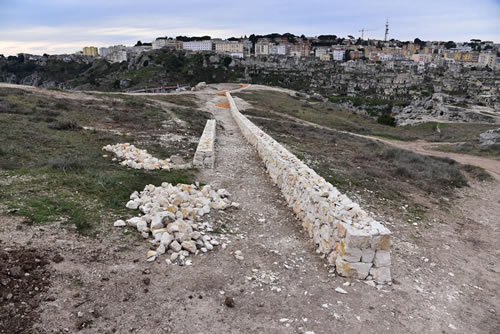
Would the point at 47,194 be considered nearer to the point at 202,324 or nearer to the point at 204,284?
the point at 204,284

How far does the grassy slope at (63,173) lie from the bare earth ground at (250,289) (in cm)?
82

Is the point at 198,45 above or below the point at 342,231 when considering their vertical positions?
above

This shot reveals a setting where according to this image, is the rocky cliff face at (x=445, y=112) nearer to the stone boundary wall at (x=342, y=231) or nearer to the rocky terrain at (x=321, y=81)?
the rocky terrain at (x=321, y=81)

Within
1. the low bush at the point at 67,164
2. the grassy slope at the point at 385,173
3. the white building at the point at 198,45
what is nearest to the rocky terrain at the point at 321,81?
the grassy slope at the point at 385,173

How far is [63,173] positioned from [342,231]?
24.5ft

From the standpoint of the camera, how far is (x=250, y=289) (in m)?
5.65

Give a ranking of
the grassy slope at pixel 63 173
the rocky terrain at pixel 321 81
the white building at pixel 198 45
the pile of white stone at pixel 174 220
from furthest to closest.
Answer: the white building at pixel 198 45 → the rocky terrain at pixel 321 81 → the grassy slope at pixel 63 173 → the pile of white stone at pixel 174 220

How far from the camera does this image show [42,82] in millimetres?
131000

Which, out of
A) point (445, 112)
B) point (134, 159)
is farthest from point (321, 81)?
point (134, 159)

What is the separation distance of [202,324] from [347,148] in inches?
744

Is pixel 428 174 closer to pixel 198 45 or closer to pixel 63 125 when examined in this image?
pixel 63 125

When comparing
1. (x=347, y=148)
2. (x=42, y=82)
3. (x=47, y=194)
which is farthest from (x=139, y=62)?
(x=47, y=194)

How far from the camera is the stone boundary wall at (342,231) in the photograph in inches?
243

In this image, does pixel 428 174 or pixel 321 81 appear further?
pixel 321 81
